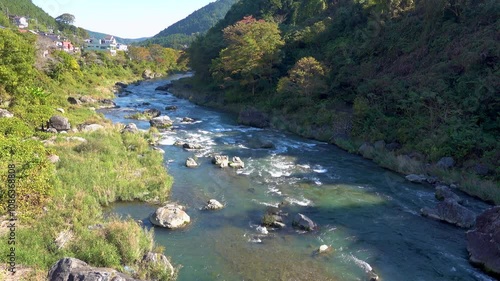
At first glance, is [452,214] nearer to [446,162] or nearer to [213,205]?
[446,162]

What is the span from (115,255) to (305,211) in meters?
8.57

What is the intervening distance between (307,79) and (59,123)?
2149 centimetres

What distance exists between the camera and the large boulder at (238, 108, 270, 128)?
36094 mm

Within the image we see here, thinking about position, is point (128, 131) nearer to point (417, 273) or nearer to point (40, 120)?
point (40, 120)

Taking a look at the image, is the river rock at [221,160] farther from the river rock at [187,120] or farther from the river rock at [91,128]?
the river rock at [187,120]

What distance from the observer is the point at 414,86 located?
28.7 meters

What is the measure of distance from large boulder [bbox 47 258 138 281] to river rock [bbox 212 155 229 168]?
13.6 m

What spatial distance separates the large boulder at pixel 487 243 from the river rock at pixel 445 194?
3.81 meters

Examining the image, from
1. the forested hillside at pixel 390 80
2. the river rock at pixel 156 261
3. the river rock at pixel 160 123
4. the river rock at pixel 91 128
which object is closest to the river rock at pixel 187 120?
the river rock at pixel 160 123

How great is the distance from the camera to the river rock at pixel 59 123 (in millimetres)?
25984

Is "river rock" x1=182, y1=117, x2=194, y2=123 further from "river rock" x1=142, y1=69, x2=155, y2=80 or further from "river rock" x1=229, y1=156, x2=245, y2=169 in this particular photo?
"river rock" x1=142, y1=69, x2=155, y2=80

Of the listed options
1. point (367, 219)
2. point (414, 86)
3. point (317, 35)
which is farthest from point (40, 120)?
point (317, 35)

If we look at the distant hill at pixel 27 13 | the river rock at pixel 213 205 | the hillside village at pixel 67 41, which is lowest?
the river rock at pixel 213 205

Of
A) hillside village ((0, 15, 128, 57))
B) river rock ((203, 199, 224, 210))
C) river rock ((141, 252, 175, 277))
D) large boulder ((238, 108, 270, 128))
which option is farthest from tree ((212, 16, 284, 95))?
hillside village ((0, 15, 128, 57))
